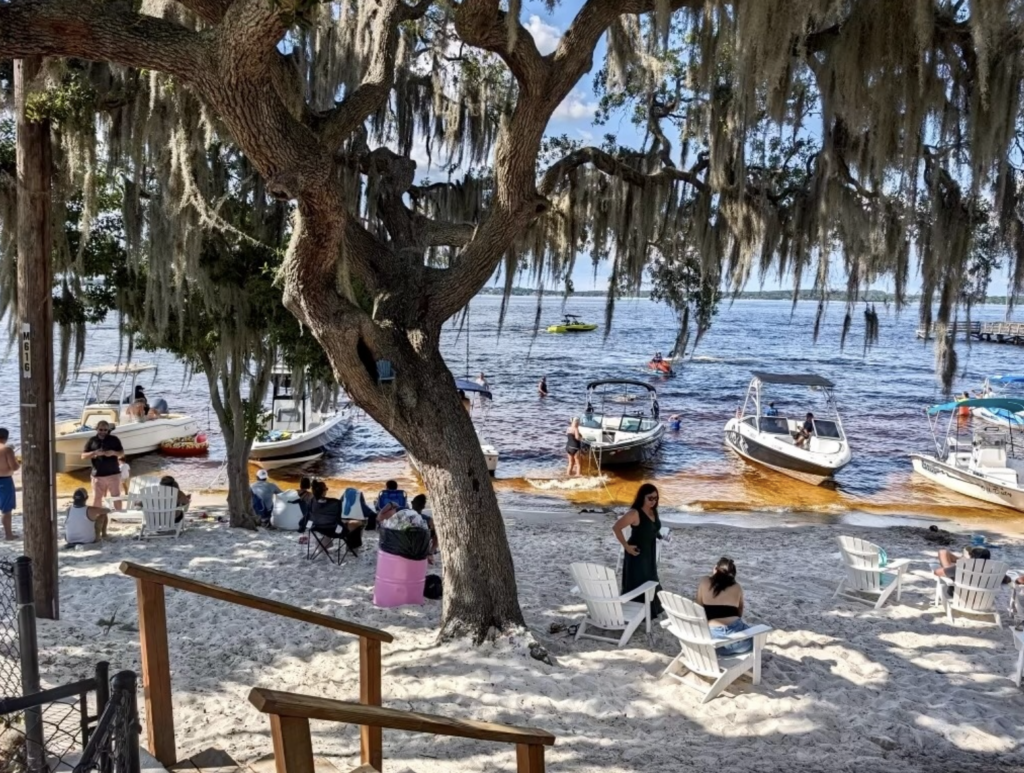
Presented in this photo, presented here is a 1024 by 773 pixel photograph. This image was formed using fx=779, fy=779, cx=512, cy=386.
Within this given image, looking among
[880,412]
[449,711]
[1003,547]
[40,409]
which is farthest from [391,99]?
[880,412]

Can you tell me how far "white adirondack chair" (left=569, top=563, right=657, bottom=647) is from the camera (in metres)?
5.96

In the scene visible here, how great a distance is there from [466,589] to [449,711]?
1127 millimetres

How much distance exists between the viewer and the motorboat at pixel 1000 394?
66.5 feet

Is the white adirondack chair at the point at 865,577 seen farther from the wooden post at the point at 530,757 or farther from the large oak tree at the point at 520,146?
the wooden post at the point at 530,757

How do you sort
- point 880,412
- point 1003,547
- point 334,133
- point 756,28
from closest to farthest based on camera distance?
point 756,28
point 334,133
point 1003,547
point 880,412

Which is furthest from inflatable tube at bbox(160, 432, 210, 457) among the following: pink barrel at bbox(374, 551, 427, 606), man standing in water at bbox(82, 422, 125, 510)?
pink barrel at bbox(374, 551, 427, 606)

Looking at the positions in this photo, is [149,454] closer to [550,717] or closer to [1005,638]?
[550,717]

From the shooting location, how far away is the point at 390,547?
662 centimetres

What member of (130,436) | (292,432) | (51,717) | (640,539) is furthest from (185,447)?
(51,717)

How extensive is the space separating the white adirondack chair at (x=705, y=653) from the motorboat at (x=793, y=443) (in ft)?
41.1

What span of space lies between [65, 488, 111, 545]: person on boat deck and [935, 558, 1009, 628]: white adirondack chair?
877cm

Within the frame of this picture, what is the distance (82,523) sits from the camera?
8648 millimetres

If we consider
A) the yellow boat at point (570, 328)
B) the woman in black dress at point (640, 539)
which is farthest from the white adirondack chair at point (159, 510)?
the yellow boat at point (570, 328)

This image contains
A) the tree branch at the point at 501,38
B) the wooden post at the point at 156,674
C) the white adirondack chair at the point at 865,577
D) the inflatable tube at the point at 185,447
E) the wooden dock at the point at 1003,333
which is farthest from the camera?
the wooden dock at the point at 1003,333
